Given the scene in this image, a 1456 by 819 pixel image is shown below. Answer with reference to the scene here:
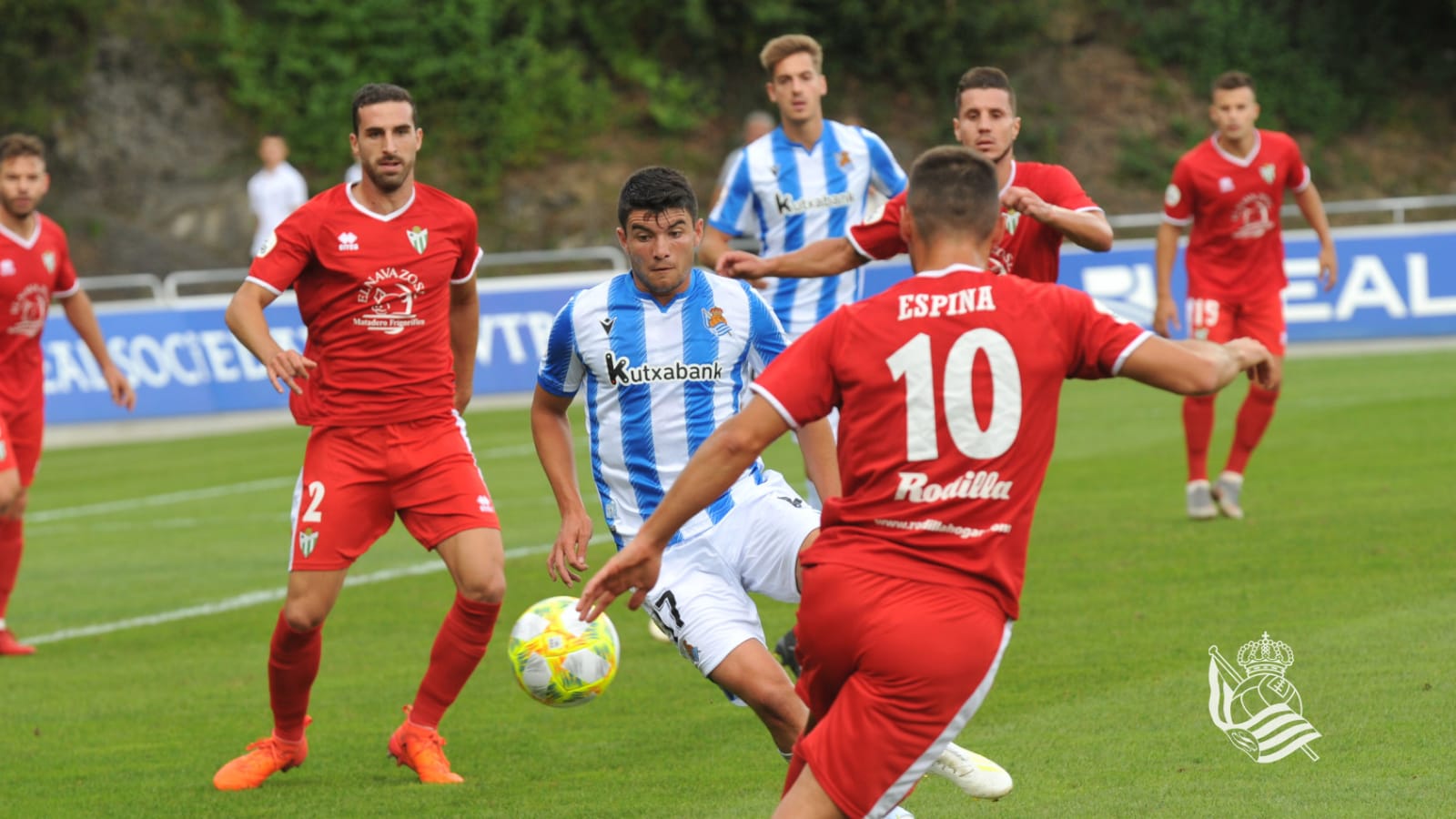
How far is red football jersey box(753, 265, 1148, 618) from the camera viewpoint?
4.12m

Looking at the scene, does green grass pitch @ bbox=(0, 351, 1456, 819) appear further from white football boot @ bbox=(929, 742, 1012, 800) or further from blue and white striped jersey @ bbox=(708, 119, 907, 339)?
blue and white striped jersey @ bbox=(708, 119, 907, 339)

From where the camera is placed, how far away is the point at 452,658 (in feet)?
22.2

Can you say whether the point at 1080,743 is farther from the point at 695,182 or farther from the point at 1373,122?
the point at 1373,122

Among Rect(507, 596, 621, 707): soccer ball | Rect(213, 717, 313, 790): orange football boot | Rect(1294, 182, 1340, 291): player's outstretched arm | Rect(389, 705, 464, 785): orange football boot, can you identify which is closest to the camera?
Rect(507, 596, 621, 707): soccer ball

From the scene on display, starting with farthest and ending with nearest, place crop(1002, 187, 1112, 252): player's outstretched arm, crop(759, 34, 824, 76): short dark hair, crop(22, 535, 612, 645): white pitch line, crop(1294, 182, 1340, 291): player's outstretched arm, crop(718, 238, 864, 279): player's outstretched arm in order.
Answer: crop(1294, 182, 1340, 291): player's outstretched arm → crop(22, 535, 612, 645): white pitch line → crop(759, 34, 824, 76): short dark hair → crop(718, 238, 864, 279): player's outstretched arm → crop(1002, 187, 1112, 252): player's outstretched arm

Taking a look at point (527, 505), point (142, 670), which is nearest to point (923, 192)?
point (142, 670)

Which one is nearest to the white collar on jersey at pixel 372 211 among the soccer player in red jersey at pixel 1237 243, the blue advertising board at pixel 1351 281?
the soccer player in red jersey at pixel 1237 243

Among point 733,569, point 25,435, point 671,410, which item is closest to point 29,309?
point 25,435

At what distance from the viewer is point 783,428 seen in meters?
4.15

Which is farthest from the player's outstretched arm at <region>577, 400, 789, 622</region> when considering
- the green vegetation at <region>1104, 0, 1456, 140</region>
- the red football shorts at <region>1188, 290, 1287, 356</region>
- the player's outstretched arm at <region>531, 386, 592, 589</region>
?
the green vegetation at <region>1104, 0, 1456, 140</region>

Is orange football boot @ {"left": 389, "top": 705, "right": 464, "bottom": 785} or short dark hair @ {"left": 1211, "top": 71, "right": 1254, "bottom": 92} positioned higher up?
short dark hair @ {"left": 1211, "top": 71, "right": 1254, "bottom": 92}

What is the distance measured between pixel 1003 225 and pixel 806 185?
2.51 meters

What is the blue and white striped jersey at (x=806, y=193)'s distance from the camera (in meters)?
9.50

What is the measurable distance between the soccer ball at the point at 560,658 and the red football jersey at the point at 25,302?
4.92 m
